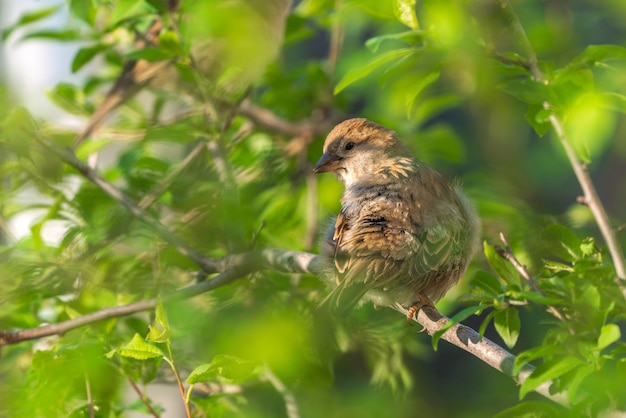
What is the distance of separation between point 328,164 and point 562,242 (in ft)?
5.71

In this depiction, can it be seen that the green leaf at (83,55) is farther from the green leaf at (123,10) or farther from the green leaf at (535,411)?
the green leaf at (535,411)

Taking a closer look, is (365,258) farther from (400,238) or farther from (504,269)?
(504,269)

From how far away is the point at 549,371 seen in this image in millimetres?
1839

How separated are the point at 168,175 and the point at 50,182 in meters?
0.48

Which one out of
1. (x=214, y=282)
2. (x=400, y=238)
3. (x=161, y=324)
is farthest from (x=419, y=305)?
(x=161, y=324)

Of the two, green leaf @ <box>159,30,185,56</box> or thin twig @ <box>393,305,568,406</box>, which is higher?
green leaf @ <box>159,30,185,56</box>

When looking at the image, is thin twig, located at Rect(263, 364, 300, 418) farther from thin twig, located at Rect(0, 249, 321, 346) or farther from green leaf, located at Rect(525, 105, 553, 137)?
green leaf, located at Rect(525, 105, 553, 137)

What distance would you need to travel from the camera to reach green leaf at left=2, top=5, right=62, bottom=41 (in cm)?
395

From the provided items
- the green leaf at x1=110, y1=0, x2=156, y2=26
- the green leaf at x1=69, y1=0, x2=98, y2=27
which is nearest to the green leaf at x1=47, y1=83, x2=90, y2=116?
the green leaf at x1=110, y1=0, x2=156, y2=26

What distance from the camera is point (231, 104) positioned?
4.04m

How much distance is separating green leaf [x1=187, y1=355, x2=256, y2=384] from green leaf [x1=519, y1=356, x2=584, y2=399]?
31.8 inches

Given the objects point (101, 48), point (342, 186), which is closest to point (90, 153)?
point (101, 48)

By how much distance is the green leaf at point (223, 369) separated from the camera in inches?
91.8

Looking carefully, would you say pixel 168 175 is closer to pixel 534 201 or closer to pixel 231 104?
pixel 231 104
